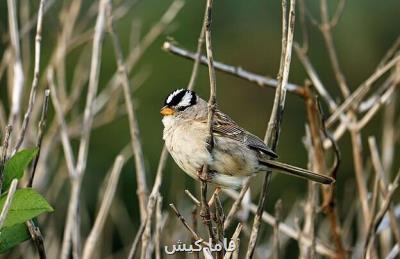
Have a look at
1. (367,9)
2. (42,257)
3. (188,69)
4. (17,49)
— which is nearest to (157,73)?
(188,69)

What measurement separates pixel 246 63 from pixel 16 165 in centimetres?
628

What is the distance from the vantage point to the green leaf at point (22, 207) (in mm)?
2039

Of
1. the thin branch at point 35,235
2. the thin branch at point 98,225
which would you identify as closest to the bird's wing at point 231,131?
the thin branch at point 98,225

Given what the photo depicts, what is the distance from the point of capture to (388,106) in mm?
3697

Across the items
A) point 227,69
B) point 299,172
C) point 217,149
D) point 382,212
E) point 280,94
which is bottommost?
point 382,212

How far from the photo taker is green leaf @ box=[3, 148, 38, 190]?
213 cm

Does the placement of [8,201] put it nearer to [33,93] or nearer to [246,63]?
[33,93]

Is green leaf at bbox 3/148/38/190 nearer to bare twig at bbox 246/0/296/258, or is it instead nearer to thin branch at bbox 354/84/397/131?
bare twig at bbox 246/0/296/258

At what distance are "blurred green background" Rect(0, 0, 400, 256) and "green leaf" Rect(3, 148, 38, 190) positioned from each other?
15.8 feet

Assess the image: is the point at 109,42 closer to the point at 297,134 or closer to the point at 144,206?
the point at 297,134

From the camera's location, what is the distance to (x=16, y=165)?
84.3 inches

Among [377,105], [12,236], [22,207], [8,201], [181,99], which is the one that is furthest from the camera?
[377,105]

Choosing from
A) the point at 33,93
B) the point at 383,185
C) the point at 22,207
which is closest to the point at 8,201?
the point at 22,207

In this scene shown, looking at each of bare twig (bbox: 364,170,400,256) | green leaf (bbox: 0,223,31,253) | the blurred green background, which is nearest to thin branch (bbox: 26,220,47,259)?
green leaf (bbox: 0,223,31,253)
